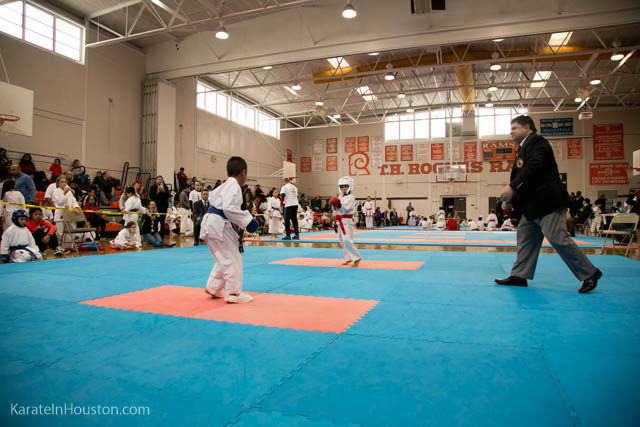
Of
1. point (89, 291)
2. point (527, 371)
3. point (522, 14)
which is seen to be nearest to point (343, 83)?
point (522, 14)

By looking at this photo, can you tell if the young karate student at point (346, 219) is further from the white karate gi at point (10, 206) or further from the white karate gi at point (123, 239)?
the white karate gi at point (10, 206)

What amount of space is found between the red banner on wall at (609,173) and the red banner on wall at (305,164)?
18.4 meters

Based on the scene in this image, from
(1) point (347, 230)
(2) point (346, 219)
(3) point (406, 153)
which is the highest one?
(3) point (406, 153)

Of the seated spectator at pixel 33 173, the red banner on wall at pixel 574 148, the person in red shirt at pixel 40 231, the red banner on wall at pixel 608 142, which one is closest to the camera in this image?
the person in red shirt at pixel 40 231

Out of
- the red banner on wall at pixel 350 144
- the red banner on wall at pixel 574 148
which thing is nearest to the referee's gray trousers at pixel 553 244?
the red banner on wall at pixel 350 144

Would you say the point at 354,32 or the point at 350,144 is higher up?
the point at 354,32

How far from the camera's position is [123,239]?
8414 mm

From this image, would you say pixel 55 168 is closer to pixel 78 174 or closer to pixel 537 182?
pixel 78 174

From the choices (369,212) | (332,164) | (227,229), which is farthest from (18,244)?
(332,164)

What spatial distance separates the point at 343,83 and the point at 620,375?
789 inches

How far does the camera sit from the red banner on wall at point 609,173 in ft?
73.4

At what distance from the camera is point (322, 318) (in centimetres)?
286

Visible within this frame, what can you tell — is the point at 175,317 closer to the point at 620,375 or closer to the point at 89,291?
the point at 89,291

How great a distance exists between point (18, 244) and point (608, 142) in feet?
93.6
